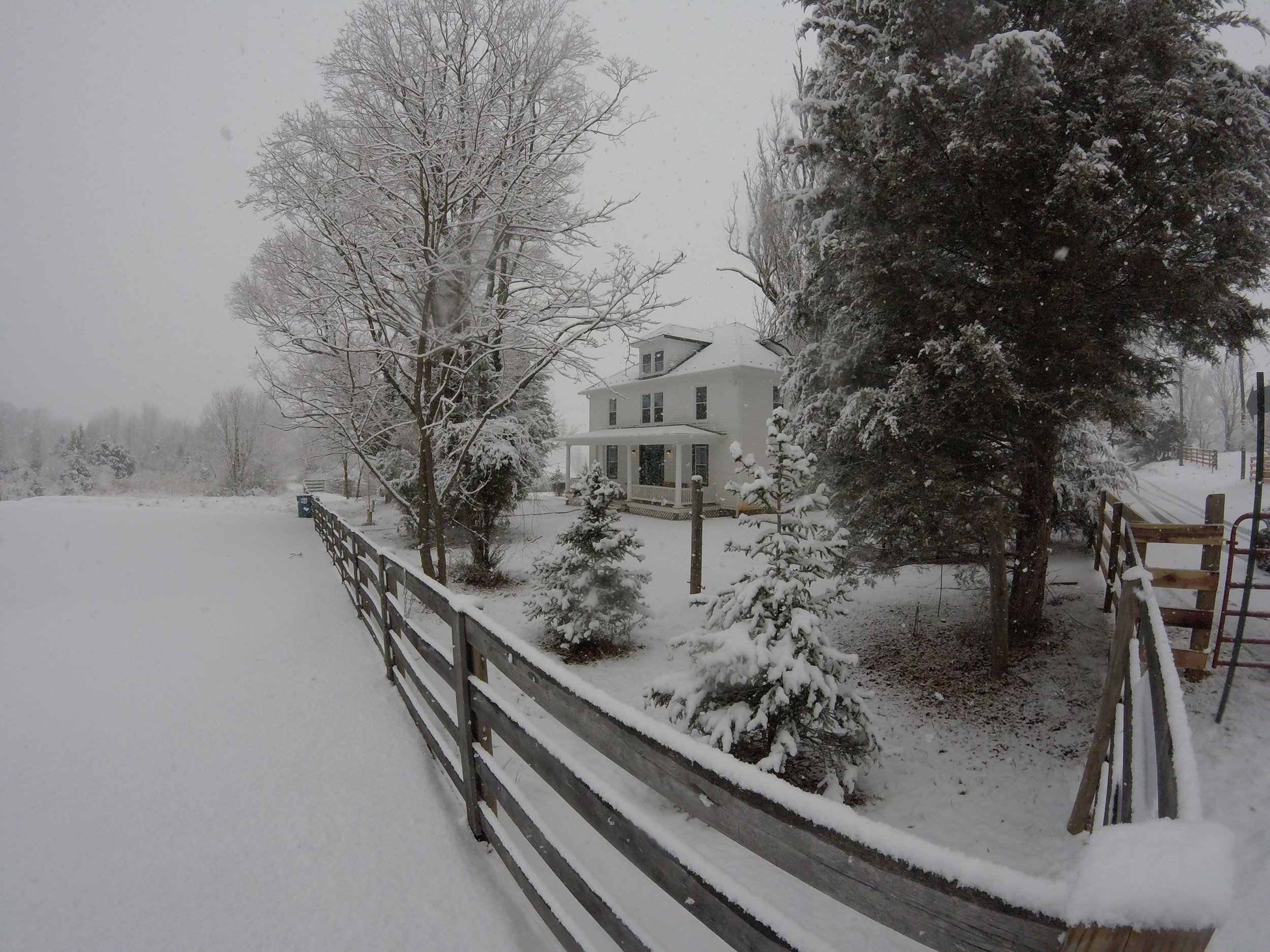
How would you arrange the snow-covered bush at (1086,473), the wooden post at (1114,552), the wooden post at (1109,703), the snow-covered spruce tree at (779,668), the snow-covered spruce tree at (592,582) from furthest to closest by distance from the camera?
1. the snow-covered spruce tree at (592,582)
2. the snow-covered bush at (1086,473)
3. the wooden post at (1114,552)
4. the snow-covered spruce tree at (779,668)
5. the wooden post at (1109,703)

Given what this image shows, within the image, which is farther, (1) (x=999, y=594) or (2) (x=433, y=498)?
(2) (x=433, y=498)

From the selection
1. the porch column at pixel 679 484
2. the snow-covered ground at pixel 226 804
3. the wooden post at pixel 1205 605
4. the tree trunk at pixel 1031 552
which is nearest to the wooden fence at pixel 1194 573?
the wooden post at pixel 1205 605

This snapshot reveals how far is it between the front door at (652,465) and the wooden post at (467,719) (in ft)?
66.3

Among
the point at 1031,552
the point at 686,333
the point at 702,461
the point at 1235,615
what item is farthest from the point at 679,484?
the point at 1235,615

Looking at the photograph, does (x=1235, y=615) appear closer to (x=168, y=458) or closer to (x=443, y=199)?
(x=443, y=199)

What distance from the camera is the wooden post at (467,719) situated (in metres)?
2.84

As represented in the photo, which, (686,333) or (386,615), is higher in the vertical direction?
(686,333)

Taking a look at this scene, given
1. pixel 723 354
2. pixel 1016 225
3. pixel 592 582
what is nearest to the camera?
pixel 1016 225

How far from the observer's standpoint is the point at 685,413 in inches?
879

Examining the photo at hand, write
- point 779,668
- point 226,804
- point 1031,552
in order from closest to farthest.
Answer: point 226,804, point 779,668, point 1031,552

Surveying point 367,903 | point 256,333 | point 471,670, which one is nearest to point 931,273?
point 471,670

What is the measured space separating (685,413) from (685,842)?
20757mm

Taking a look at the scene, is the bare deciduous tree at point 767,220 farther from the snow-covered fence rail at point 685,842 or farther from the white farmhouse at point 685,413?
the snow-covered fence rail at point 685,842

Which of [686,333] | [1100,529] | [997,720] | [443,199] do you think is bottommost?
[997,720]
